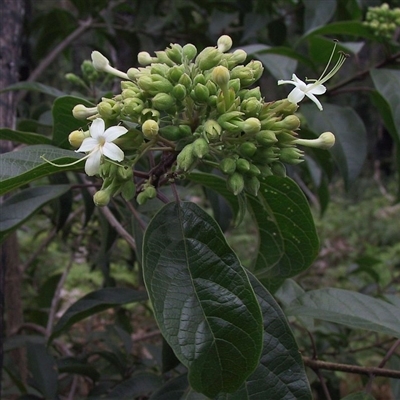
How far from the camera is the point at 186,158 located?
0.76 meters

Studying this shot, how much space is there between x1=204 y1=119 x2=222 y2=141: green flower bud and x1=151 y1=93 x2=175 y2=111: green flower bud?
0.22 ft

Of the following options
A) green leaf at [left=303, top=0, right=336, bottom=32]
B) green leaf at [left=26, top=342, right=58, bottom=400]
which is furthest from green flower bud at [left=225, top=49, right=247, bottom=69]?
green leaf at [left=303, top=0, right=336, bottom=32]

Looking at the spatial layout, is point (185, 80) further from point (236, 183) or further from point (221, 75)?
point (236, 183)

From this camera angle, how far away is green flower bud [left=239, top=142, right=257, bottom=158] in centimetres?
77

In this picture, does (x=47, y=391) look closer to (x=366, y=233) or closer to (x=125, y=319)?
(x=125, y=319)

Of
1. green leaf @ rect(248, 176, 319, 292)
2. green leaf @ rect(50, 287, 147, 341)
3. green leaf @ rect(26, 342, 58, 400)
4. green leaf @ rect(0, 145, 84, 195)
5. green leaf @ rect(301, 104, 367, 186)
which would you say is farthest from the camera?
green leaf @ rect(301, 104, 367, 186)

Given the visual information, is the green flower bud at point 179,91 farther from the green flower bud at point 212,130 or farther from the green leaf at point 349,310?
the green leaf at point 349,310

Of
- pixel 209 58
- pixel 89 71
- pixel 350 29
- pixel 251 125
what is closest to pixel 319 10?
pixel 350 29

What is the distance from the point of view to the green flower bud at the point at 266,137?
761 millimetres

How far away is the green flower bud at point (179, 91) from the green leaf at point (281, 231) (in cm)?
25

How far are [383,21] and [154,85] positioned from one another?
1161 millimetres

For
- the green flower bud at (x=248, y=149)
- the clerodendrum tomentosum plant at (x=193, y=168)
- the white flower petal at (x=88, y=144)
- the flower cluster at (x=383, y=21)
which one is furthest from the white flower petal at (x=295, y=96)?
the flower cluster at (x=383, y=21)

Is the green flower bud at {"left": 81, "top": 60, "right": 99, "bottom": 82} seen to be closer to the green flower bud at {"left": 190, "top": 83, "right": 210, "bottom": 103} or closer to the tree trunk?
the tree trunk

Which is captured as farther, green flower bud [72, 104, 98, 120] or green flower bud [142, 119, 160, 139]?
green flower bud [72, 104, 98, 120]
